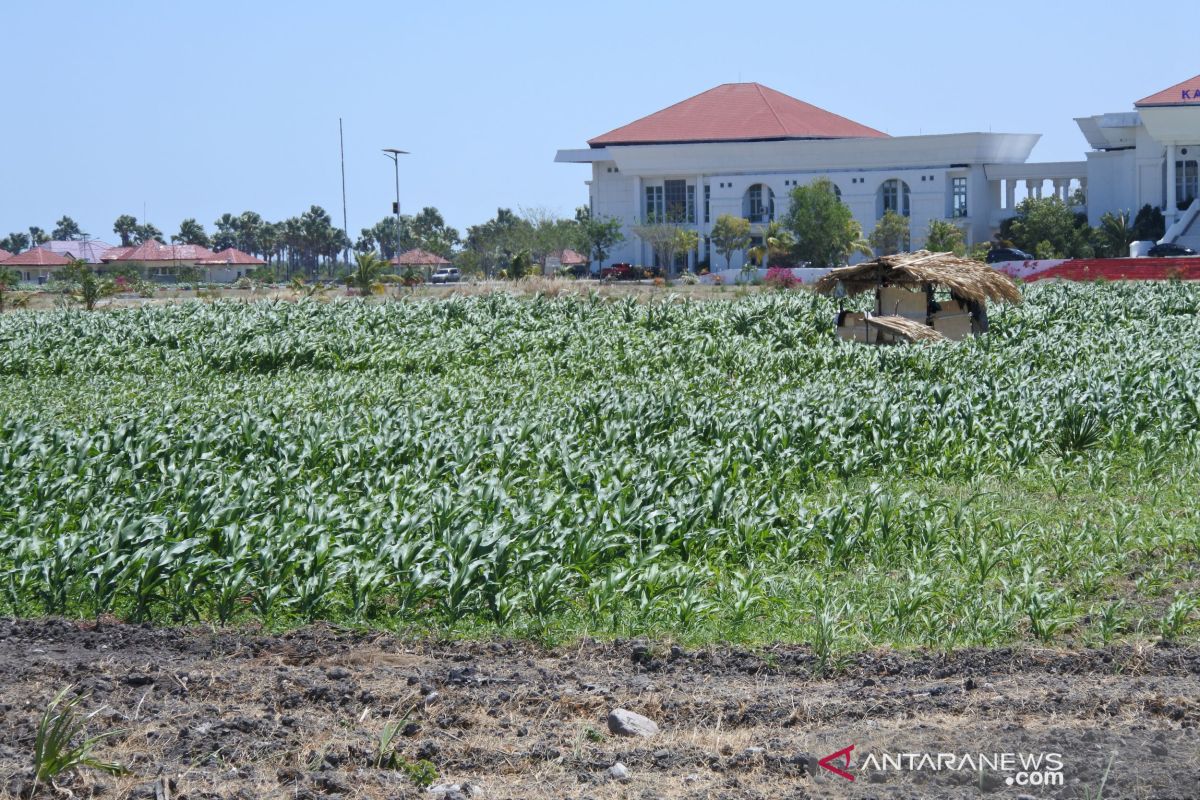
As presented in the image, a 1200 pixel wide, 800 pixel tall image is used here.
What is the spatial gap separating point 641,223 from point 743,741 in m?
82.1

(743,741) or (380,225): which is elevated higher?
(380,225)

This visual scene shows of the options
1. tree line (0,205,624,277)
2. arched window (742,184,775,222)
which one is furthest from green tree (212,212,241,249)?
arched window (742,184,775,222)

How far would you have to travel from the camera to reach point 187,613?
7195 millimetres

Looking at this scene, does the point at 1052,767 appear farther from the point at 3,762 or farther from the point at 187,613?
the point at 187,613

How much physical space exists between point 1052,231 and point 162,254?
66768 mm

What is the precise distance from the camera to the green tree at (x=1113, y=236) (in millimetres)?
69750

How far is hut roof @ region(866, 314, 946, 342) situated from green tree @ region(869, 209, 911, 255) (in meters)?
52.7

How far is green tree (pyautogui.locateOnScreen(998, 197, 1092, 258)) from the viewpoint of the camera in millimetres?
71812

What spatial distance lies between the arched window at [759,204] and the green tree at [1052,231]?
51.3 feet

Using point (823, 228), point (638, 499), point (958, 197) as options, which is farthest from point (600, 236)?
point (638, 499)

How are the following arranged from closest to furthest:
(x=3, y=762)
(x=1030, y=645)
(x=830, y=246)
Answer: (x=3, y=762)
(x=1030, y=645)
(x=830, y=246)

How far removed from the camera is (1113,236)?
231 feet

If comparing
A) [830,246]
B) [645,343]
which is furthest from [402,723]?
[830,246]

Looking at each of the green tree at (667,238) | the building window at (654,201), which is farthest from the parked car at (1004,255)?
the building window at (654,201)
